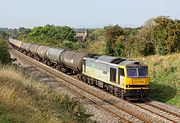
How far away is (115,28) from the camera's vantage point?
53969mm

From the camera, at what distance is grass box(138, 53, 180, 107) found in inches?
953

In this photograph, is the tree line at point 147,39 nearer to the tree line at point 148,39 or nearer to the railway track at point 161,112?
the tree line at point 148,39

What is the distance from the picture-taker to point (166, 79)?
27.3 m

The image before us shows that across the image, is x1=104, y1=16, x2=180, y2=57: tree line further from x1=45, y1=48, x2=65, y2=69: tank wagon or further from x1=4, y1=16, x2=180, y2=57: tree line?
x1=45, y1=48, x2=65, y2=69: tank wagon

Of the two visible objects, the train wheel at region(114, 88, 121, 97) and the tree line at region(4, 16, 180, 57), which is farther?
the tree line at region(4, 16, 180, 57)

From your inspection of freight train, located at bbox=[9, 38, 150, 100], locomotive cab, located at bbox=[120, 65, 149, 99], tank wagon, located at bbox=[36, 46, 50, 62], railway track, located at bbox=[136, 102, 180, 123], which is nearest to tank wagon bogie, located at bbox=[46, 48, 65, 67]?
Answer: tank wagon, located at bbox=[36, 46, 50, 62]

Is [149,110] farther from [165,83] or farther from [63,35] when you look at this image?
[63,35]

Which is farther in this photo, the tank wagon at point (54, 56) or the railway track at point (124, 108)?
the tank wagon at point (54, 56)

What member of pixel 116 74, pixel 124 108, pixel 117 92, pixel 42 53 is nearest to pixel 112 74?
pixel 116 74

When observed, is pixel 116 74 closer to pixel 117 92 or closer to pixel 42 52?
pixel 117 92

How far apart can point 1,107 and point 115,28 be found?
43.6 metres

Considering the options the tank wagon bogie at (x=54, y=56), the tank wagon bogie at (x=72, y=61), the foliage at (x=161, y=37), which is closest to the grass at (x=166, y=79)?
the tank wagon bogie at (x=72, y=61)

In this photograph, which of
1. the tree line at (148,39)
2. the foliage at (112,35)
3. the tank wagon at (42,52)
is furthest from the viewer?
the tank wagon at (42,52)

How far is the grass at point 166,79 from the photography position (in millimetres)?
24203
